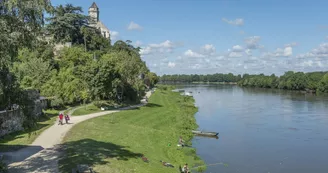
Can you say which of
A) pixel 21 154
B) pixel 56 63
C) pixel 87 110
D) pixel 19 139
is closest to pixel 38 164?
pixel 21 154

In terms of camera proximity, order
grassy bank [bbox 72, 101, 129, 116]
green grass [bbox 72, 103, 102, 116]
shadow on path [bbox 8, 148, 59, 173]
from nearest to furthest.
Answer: shadow on path [bbox 8, 148, 59, 173]
green grass [bbox 72, 103, 102, 116]
grassy bank [bbox 72, 101, 129, 116]

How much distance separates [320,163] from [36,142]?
91.2ft

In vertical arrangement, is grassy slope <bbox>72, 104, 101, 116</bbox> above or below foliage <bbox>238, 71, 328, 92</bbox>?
below

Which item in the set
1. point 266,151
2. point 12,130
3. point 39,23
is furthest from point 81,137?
point 266,151

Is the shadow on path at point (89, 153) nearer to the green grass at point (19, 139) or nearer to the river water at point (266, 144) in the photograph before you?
the green grass at point (19, 139)

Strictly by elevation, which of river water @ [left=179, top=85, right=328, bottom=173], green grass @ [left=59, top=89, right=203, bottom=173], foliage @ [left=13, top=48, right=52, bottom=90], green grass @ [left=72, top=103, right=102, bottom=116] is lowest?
river water @ [left=179, top=85, right=328, bottom=173]

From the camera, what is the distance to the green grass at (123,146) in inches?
883

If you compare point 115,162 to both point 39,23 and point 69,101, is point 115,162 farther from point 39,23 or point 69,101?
point 69,101

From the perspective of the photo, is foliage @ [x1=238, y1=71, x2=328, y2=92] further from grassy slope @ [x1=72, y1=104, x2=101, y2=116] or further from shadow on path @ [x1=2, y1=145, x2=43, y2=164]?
shadow on path @ [x1=2, y1=145, x2=43, y2=164]

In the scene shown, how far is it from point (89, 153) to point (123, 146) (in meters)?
6.15

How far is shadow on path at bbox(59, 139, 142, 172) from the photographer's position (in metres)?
21.0

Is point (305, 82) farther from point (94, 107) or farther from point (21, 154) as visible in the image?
point (21, 154)

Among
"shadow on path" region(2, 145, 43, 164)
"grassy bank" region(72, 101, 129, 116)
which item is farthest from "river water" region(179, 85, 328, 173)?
"grassy bank" region(72, 101, 129, 116)

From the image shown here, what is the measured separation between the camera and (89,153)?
24.1m
